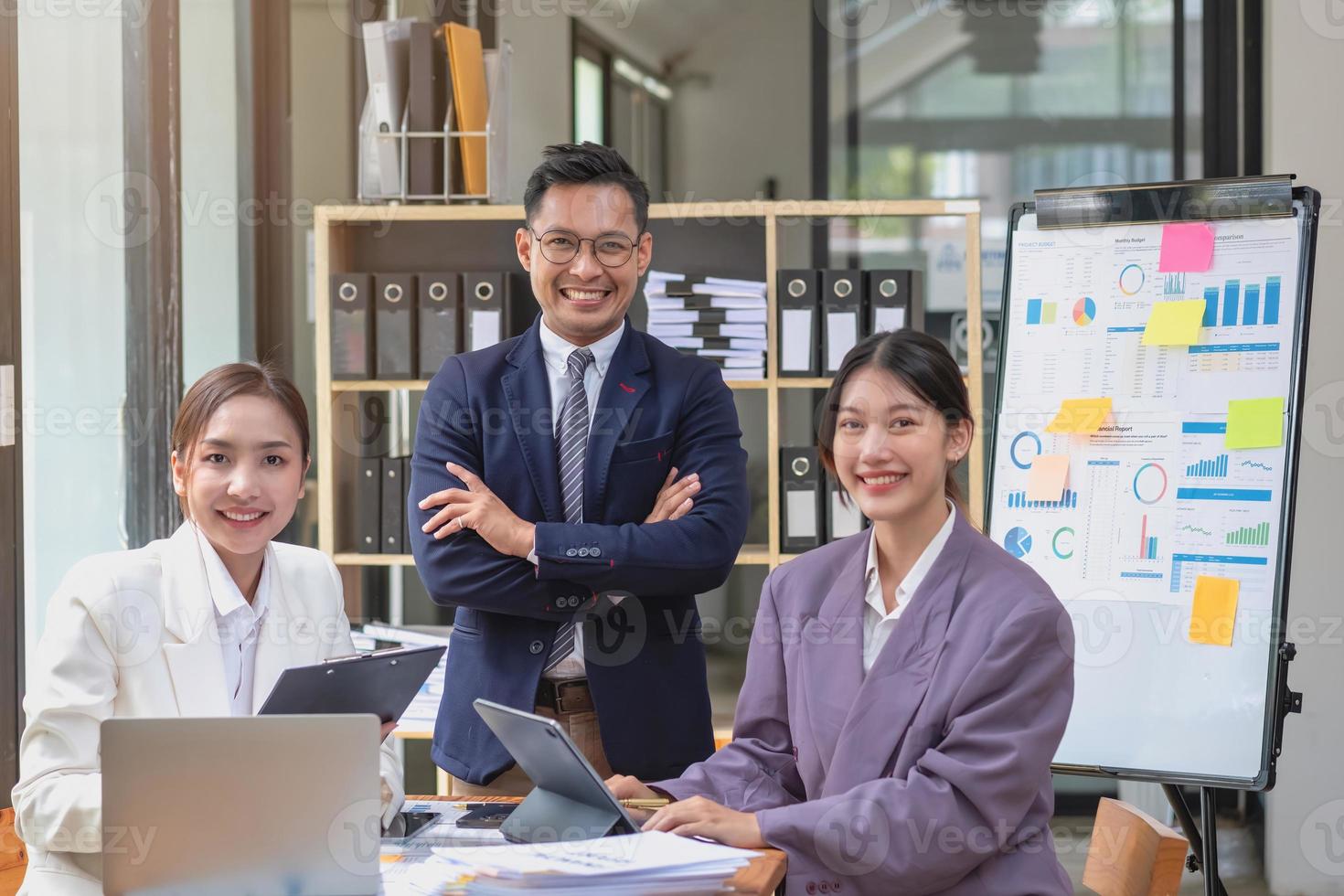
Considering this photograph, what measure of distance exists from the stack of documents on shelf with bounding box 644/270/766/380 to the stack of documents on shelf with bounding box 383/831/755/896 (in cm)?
231

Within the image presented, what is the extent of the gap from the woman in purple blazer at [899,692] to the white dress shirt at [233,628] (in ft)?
1.86

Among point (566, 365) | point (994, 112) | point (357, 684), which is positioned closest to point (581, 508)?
point (566, 365)

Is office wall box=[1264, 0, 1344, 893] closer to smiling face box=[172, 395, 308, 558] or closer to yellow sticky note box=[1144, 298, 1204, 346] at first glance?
yellow sticky note box=[1144, 298, 1204, 346]

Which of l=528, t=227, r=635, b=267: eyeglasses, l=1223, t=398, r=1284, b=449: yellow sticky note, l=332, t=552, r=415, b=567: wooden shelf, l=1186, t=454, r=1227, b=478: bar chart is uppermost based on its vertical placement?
l=528, t=227, r=635, b=267: eyeglasses

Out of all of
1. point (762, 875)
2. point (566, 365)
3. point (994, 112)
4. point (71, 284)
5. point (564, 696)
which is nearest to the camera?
point (762, 875)

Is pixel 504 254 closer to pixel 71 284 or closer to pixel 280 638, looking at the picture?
pixel 71 284

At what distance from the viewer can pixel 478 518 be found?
230 cm

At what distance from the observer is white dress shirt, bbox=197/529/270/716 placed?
1915 millimetres

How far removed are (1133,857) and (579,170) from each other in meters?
1.53

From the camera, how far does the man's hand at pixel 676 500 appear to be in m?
2.37

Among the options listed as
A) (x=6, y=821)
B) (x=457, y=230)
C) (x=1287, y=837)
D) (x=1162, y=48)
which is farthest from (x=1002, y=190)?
(x=6, y=821)

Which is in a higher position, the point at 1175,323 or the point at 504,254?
the point at 504,254

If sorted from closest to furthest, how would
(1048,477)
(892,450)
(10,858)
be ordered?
(892,450) < (10,858) < (1048,477)

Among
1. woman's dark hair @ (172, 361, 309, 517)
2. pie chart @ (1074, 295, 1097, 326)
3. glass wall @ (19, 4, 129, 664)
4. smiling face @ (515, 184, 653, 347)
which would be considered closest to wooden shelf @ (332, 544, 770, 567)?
glass wall @ (19, 4, 129, 664)
